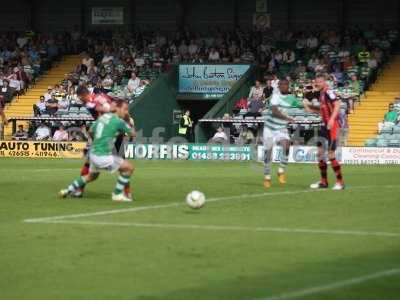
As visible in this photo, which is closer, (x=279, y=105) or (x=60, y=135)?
(x=279, y=105)

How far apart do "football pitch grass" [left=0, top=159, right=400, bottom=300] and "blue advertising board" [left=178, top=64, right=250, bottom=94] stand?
2566 centimetres

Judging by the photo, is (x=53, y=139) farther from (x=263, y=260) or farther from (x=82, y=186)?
(x=263, y=260)

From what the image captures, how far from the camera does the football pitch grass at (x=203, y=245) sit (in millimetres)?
10047

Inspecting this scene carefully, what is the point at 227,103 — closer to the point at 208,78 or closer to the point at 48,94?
the point at 208,78

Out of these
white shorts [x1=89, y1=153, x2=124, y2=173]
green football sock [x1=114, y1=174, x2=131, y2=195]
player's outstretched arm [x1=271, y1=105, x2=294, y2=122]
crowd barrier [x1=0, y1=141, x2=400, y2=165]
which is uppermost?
player's outstretched arm [x1=271, y1=105, x2=294, y2=122]

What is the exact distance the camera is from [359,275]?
10.7m

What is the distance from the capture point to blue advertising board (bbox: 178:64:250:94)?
4709 cm

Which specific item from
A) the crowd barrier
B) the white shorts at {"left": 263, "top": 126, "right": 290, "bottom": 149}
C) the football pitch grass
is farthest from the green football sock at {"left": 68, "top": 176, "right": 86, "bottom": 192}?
the crowd barrier

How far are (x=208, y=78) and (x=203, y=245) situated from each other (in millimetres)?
34964

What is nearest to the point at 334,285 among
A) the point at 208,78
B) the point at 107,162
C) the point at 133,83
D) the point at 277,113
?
the point at 107,162

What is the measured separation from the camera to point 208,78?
47531mm

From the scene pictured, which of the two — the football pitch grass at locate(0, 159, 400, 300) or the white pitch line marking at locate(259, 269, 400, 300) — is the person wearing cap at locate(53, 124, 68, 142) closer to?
the football pitch grass at locate(0, 159, 400, 300)

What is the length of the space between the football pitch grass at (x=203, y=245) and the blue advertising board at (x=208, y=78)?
2566 centimetres

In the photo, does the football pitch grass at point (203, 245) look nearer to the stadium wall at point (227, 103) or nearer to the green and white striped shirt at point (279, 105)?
the green and white striped shirt at point (279, 105)
